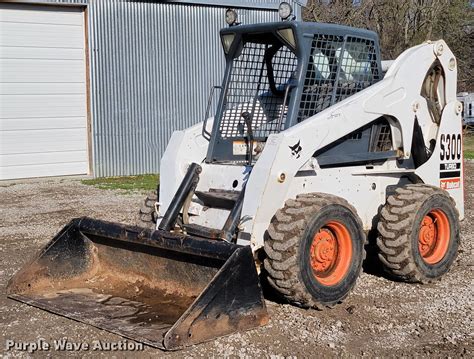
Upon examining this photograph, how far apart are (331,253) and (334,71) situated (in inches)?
67.4

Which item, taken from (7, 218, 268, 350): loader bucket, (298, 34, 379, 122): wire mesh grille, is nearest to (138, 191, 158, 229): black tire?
(7, 218, 268, 350): loader bucket

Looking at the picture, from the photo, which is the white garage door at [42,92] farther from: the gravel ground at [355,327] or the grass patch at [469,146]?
the grass patch at [469,146]

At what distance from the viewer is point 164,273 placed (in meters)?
6.46

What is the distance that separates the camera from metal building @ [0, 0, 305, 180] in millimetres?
15906

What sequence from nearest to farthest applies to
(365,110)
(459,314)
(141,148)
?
(459,314)
(365,110)
(141,148)

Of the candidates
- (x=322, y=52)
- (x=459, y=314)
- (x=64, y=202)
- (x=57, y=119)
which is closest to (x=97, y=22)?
(x=57, y=119)

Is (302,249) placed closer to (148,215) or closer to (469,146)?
(148,215)

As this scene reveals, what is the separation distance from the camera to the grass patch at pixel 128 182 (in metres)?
14.6

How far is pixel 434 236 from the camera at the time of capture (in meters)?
7.49

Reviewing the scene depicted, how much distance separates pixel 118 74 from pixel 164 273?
35.5 ft

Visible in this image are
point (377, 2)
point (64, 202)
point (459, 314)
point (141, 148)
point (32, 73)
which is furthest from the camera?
point (377, 2)

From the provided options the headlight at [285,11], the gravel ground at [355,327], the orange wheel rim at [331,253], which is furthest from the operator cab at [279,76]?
the gravel ground at [355,327]

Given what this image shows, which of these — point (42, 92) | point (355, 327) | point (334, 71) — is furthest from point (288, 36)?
point (42, 92)

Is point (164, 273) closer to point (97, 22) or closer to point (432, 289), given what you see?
point (432, 289)
